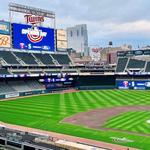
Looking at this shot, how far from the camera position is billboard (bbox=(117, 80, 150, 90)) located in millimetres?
89688

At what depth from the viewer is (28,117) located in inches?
1887

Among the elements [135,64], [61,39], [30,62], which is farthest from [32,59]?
[135,64]

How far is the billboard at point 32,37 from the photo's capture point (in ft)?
285

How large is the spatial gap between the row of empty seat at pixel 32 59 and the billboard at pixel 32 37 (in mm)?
2326

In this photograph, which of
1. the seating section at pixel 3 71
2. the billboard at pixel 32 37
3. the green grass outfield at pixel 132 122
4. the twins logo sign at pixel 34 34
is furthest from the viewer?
the twins logo sign at pixel 34 34

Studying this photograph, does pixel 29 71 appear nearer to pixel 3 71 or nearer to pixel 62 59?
pixel 3 71

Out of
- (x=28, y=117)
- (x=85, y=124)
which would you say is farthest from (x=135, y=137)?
(x=28, y=117)

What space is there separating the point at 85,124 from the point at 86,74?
174 feet

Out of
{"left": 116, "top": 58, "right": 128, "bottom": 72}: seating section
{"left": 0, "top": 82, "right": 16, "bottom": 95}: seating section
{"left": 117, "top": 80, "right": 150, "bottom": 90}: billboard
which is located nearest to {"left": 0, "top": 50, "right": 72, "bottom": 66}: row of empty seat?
{"left": 0, "top": 82, "right": 16, "bottom": 95}: seating section

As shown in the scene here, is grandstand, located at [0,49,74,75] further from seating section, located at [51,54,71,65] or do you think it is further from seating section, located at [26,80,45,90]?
seating section, located at [26,80,45,90]

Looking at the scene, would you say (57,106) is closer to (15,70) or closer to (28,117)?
(28,117)

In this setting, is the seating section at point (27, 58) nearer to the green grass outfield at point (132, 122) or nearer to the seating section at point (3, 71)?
the seating section at point (3, 71)

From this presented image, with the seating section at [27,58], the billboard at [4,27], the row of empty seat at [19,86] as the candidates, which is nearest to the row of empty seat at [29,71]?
the row of empty seat at [19,86]

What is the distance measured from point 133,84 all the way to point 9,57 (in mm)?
37071
